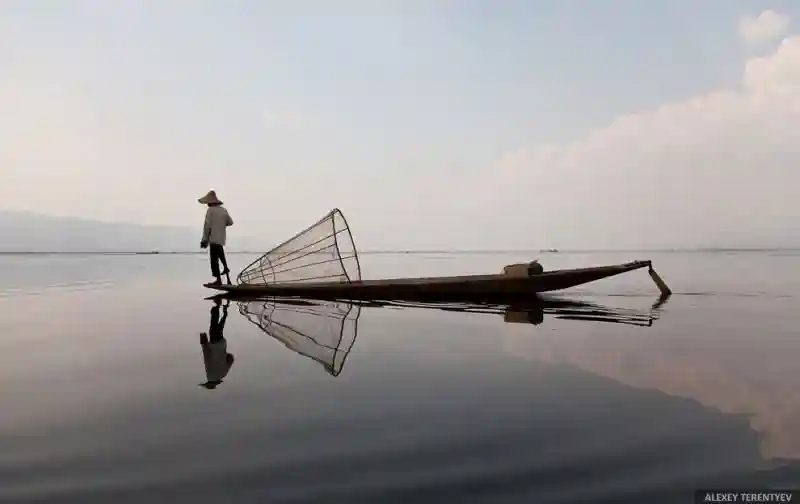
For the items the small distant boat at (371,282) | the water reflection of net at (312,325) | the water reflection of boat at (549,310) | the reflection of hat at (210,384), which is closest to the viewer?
the reflection of hat at (210,384)

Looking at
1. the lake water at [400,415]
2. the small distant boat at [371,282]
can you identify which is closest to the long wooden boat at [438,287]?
the small distant boat at [371,282]

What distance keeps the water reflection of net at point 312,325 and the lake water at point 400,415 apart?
8 centimetres

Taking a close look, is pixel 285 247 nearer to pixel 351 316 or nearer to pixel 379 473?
pixel 351 316

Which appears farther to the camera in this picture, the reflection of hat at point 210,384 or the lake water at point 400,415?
the reflection of hat at point 210,384

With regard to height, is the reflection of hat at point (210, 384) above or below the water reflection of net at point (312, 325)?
below

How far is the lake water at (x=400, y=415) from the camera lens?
105 inches

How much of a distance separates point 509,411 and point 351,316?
230 inches

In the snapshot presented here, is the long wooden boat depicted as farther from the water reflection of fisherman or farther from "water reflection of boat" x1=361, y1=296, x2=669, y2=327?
the water reflection of fisherman

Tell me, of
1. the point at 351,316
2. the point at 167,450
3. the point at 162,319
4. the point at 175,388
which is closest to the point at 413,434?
the point at 167,450

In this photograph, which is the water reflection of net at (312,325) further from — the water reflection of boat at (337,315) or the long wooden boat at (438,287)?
the long wooden boat at (438,287)

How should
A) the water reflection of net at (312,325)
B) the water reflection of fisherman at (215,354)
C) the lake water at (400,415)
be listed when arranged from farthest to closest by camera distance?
the water reflection of net at (312,325) → the water reflection of fisherman at (215,354) → the lake water at (400,415)

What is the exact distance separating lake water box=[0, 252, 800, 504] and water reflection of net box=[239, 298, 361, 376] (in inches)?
3.1

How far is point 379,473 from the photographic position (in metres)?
2.75

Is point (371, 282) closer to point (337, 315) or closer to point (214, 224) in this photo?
point (337, 315)
